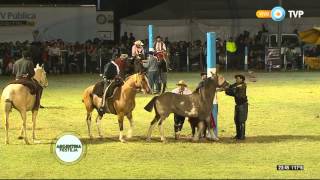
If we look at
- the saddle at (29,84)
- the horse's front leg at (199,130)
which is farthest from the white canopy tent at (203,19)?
the horse's front leg at (199,130)

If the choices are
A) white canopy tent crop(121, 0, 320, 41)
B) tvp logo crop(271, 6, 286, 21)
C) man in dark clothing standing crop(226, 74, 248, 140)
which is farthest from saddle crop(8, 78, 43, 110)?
white canopy tent crop(121, 0, 320, 41)

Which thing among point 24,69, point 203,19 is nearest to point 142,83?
point 24,69

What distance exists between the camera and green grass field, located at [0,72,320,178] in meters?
13.4

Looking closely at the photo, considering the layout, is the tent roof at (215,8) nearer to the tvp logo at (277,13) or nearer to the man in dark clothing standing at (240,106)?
the tvp logo at (277,13)

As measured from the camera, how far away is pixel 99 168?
45.1 ft

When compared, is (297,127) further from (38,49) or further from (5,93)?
(38,49)

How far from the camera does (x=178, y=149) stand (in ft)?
52.6

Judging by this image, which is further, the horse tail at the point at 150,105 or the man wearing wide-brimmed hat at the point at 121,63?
the man wearing wide-brimmed hat at the point at 121,63

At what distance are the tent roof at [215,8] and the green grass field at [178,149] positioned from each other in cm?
1988

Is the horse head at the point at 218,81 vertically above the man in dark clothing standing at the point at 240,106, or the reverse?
the horse head at the point at 218,81

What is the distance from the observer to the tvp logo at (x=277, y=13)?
1711 inches

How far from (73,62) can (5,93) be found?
2659 cm

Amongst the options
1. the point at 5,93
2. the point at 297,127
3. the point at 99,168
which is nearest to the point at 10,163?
the point at 99,168

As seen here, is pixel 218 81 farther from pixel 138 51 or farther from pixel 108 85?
pixel 138 51
